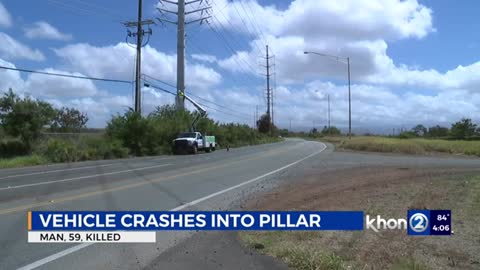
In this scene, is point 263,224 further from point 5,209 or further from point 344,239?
point 5,209

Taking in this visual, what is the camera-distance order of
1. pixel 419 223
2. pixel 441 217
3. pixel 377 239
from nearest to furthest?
1. pixel 377 239
2. pixel 419 223
3. pixel 441 217

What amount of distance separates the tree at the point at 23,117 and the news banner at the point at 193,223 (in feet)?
79.7

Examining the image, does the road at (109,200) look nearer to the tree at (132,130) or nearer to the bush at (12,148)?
the bush at (12,148)

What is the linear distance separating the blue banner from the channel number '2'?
89cm

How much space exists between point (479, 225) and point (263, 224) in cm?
381

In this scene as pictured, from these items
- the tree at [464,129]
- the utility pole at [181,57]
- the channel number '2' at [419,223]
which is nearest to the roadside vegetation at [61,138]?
the utility pole at [181,57]

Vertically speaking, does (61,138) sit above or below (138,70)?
below

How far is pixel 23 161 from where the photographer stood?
2816cm

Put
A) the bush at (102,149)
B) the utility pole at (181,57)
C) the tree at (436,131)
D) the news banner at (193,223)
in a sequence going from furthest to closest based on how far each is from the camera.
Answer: the tree at (436,131), the utility pole at (181,57), the bush at (102,149), the news banner at (193,223)

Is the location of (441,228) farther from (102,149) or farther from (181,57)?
(181,57)

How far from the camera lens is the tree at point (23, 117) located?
103 ft

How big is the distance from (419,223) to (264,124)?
113 meters

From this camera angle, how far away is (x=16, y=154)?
1241 inches

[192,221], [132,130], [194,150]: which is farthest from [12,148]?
[192,221]
